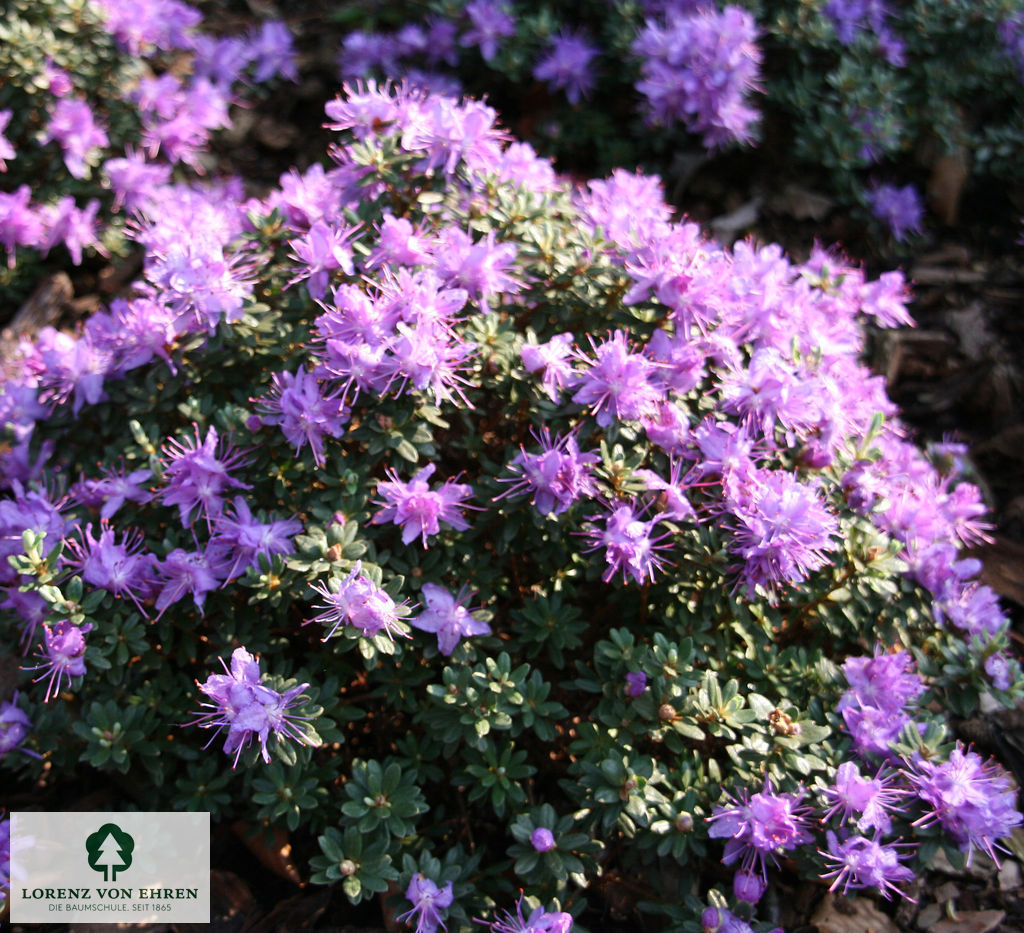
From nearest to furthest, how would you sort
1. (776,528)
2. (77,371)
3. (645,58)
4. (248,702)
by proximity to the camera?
(248,702)
(776,528)
(77,371)
(645,58)

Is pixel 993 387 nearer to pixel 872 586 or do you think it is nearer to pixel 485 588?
pixel 872 586

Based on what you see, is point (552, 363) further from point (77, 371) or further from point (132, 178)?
point (132, 178)

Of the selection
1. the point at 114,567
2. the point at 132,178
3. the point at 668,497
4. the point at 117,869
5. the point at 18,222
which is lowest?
the point at 117,869

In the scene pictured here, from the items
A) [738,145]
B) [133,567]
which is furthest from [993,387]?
[133,567]

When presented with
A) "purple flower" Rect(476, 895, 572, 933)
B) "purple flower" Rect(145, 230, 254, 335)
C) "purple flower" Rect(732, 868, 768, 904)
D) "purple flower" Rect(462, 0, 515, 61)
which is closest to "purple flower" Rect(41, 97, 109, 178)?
"purple flower" Rect(145, 230, 254, 335)

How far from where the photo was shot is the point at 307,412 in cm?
243

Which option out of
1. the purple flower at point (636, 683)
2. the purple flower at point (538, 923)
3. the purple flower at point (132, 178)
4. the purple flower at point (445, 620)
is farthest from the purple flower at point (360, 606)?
the purple flower at point (132, 178)

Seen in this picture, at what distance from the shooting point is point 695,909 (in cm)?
234

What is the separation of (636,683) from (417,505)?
2.38 ft

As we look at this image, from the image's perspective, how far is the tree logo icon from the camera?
2.54 m

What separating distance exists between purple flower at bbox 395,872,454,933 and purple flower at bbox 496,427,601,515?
96 centimetres

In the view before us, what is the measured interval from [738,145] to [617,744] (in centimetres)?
345

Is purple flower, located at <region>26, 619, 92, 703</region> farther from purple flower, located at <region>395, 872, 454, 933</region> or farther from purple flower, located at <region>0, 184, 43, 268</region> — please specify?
purple flower, located at <region>0, 184, 43, 268</region>

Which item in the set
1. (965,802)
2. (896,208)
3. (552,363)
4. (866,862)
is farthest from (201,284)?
(896,208)
